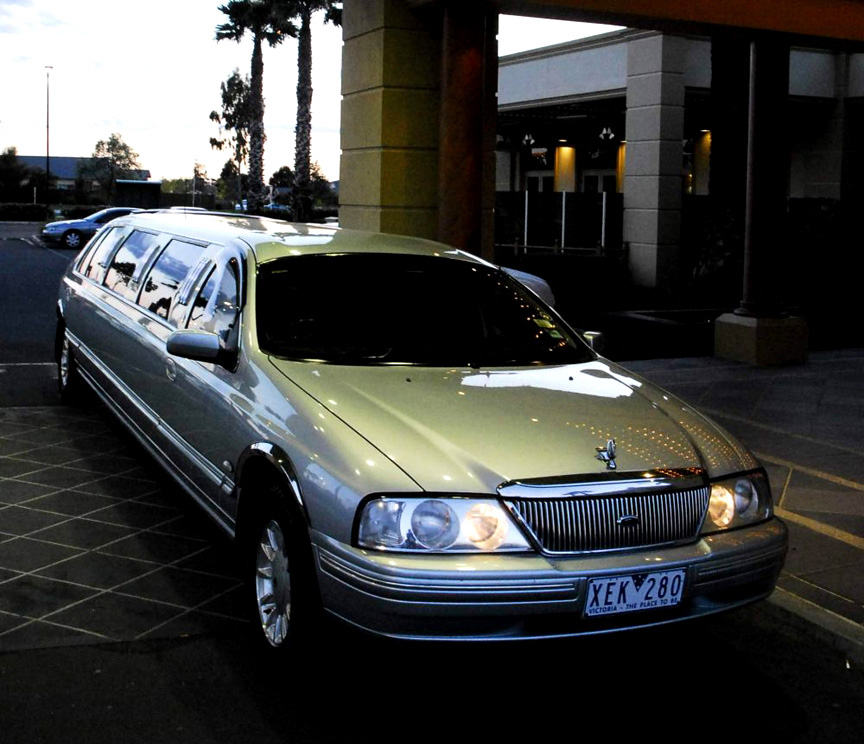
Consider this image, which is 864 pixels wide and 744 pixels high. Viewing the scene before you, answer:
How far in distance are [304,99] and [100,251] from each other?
2733 cm

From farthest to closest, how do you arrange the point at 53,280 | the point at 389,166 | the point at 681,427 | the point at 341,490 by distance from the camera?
the point at 53,280
the point at 389,166
the point at 681,427
the point at 341,490

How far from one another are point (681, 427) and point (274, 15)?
120 ft

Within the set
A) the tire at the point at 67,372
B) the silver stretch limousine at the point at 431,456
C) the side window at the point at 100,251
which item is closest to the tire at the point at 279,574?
the silver stretch limousine at the point at 431,456

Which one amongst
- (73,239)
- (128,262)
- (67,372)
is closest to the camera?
(128,262)

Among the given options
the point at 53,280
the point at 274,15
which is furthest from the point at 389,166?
the point at 274,15

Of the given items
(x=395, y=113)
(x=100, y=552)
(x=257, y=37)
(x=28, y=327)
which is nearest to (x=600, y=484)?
(x=100, y=552)

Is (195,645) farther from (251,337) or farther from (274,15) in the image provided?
(274,15)

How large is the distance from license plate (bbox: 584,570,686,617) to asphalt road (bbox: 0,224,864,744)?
0.11 meters

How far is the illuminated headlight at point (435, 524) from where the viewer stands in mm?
3699

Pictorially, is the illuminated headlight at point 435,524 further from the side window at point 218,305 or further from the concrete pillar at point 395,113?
the concrete pillar at point 395,113

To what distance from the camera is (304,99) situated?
3488 centimetres

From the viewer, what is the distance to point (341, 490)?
12.5ft

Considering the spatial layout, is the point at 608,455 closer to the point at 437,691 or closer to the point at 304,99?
the point at 437,691

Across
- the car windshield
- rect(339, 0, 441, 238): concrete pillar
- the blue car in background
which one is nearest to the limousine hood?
the car windshield
